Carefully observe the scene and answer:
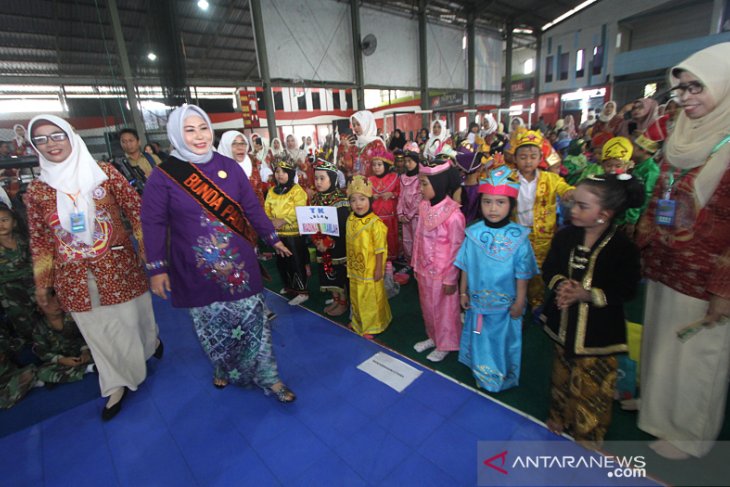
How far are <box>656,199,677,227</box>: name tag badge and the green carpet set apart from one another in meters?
1.16

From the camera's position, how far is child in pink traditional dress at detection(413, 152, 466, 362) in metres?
2.52

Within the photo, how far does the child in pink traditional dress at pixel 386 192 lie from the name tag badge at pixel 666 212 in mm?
2667

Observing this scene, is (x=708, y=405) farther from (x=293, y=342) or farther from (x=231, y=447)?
(x=293, y=342)

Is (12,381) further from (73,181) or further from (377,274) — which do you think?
(377,274)

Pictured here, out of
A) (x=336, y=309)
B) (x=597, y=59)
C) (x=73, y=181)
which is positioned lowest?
(x=336, y=309)

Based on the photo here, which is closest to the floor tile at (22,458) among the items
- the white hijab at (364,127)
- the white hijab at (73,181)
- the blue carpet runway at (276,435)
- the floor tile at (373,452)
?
the blue carpet runway at (276,435)

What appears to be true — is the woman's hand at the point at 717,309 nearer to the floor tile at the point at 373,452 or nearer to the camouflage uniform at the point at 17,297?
the floor tile at the point at 373,452

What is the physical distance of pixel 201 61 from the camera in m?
9.07

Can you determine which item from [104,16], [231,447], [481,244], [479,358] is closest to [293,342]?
[231,447]

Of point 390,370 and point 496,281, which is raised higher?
point 496,281

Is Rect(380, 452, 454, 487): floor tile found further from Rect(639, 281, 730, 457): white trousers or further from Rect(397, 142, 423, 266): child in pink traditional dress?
Rect(397, 142, 423, 266): child in pink traditional dress

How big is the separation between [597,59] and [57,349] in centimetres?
2199

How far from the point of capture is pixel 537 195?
2908mm

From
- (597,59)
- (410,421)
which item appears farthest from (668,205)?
(597,59)
